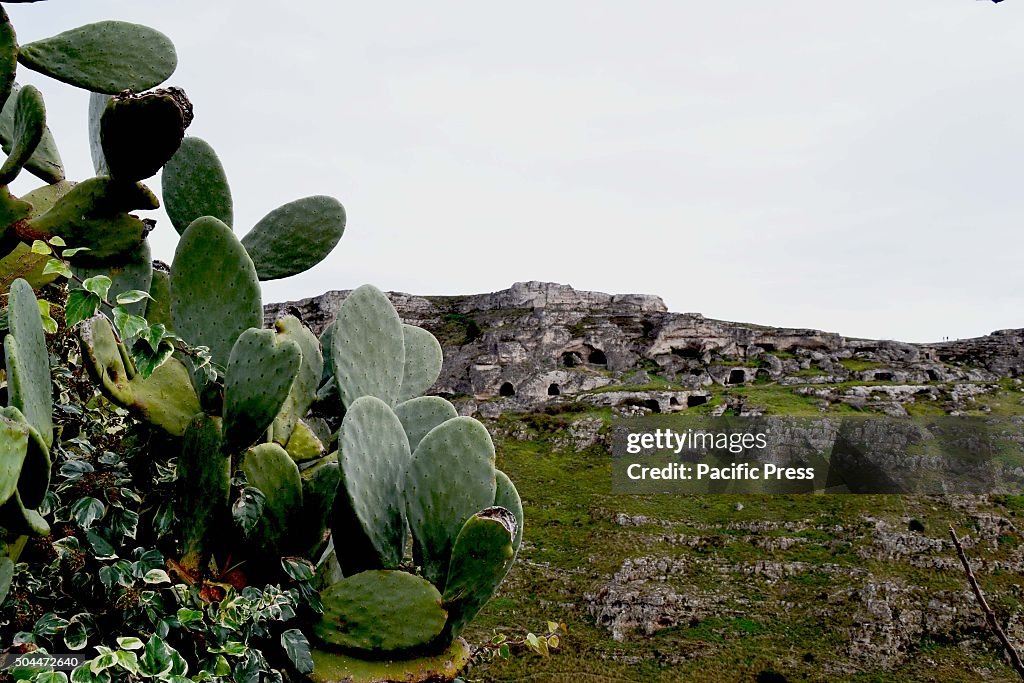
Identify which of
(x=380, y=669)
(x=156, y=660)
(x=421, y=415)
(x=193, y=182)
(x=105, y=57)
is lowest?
(x=380, y=669)

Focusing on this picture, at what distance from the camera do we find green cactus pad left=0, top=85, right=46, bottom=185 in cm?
141

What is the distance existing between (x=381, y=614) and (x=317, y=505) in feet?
0.82

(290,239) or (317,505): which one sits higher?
(290,239)

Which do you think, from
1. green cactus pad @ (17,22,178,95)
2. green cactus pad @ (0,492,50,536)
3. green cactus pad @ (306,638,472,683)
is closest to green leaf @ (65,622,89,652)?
green cactus pad @ (0,492,50,536)

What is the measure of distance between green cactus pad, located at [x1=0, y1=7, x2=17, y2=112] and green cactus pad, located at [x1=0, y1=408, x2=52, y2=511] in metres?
0.73

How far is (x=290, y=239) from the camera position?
1.89m

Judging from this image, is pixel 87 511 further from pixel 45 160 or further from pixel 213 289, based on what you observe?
pixel 45 160

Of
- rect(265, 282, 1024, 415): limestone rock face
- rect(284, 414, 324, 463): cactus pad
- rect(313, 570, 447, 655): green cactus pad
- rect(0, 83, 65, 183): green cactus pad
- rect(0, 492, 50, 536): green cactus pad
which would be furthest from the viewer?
rect(265, 282, 1024, 415): limestone rock face

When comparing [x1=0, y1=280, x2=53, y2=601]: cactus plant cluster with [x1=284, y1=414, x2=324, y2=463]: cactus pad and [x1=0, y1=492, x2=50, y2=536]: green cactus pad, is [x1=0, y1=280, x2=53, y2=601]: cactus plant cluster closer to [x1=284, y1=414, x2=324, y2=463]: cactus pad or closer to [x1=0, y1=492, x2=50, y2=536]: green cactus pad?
[x1=0, y1=492, x2=50, y2=536]: green cactus pad

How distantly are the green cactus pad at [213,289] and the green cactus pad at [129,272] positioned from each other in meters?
0.11

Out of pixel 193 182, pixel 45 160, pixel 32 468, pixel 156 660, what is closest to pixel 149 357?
pixel 32 468

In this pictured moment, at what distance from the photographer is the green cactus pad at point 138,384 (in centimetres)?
128

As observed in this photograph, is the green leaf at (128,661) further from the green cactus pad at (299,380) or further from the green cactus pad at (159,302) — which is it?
the green cactus pad at (159,302)

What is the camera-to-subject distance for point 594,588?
61.2ft
